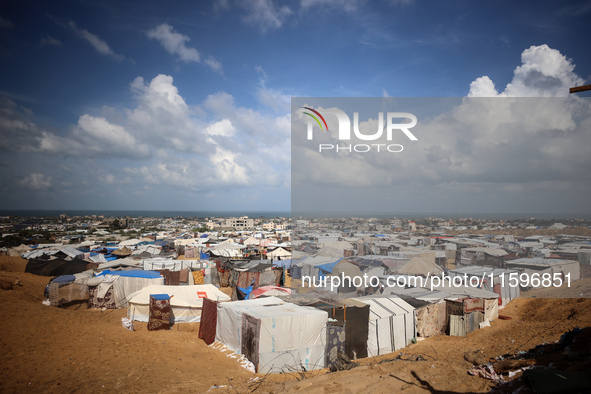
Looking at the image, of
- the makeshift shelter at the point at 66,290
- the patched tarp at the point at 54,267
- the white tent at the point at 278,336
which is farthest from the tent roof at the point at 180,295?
the patched tarp at the point at 54,267

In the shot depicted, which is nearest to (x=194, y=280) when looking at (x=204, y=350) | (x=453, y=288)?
(x=204, y=350)

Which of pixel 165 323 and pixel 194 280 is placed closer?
pixel 165 323

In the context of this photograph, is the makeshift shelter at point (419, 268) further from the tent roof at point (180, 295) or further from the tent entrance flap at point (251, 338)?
the tent entrance flap at point (251, 338)

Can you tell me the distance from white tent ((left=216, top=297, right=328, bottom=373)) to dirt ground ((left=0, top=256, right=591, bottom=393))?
0.40 meters

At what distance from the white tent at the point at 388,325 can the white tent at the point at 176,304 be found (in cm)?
720

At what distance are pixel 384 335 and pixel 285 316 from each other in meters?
4.19

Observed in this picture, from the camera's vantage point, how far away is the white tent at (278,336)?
8375 mm

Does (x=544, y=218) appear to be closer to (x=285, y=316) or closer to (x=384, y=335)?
(x=384, y=335)

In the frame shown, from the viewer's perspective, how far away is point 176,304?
13.7m

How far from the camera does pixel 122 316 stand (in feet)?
47.3

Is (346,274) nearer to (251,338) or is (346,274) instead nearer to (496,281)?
(496,281)

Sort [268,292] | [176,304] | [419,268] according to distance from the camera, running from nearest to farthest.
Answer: [176,304] < [268,292] < [419,268]

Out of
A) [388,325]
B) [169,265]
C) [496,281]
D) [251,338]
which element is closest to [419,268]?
[496,281]

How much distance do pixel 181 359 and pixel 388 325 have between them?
7.03 m
